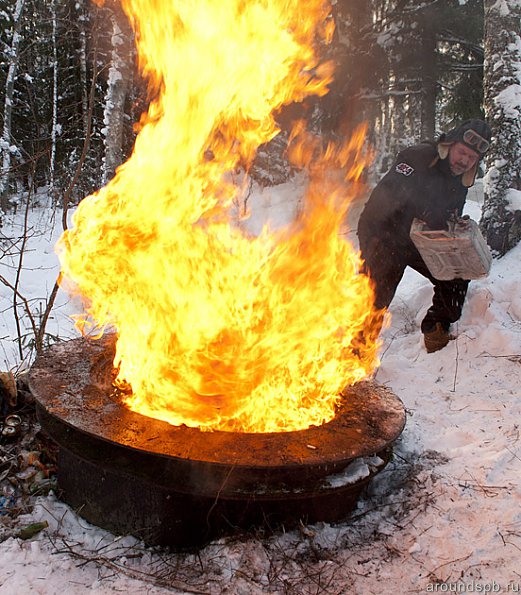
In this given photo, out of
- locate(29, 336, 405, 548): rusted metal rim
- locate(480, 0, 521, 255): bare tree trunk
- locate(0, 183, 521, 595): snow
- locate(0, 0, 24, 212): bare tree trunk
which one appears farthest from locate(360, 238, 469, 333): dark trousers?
locate(0, 0, 24, 212): bare tree trunk

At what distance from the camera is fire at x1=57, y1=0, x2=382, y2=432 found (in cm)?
312

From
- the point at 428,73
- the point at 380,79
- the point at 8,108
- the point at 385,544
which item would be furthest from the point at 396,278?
the point at 8,108

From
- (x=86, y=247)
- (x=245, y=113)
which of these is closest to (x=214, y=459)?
(x=86, y=247)

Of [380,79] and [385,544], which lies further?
[380,79]

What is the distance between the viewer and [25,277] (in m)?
8.87

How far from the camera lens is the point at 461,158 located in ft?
15.1

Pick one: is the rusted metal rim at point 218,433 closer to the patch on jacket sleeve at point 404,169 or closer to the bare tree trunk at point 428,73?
the patch on jacket sleeve at point 404,169

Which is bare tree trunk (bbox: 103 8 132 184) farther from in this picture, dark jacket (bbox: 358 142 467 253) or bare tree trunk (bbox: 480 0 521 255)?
bare tree trunk (bbox: 480 0 521 255)

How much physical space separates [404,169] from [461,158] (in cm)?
54

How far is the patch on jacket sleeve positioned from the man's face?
0.39 metres

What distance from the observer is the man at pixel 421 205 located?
4586 millimetres

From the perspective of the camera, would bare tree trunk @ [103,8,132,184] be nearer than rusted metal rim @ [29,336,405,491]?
No

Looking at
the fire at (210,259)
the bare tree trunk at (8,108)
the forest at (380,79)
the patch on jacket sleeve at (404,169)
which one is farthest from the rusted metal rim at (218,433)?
the bare tree trunk at (8,108)

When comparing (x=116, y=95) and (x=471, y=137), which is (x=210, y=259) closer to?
(x=471, y=137)
